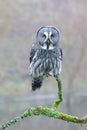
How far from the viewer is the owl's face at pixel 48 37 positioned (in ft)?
20.0

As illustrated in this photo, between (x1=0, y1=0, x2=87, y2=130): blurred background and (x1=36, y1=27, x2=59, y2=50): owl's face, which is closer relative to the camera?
(x1=36, y1=27, x2=59, y2=50): owl's face

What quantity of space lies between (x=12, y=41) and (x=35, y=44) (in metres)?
25.8

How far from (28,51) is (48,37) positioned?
22019mm

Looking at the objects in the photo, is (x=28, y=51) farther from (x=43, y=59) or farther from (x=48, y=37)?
(x=48, y=37)

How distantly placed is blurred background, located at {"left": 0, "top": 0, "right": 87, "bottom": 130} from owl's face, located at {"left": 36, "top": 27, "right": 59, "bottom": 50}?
52.8 feet

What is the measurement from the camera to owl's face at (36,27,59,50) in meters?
6.11

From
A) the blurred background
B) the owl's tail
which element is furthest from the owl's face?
the blurred background

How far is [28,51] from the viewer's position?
28188 millimetres

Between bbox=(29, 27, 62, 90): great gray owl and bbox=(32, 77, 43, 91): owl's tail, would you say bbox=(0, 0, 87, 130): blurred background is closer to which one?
bbox=(29, 27, 62, 90): great gray owl

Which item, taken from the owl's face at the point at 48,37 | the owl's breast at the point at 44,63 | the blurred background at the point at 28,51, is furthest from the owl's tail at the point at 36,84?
the blurred background at the point at 28,51

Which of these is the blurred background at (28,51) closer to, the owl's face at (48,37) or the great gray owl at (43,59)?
the great gray owl at (43,59)

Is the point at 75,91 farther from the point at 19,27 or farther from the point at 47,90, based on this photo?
the point at 19,27

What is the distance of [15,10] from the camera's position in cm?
3125

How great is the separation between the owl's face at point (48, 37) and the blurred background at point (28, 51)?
633 inches
